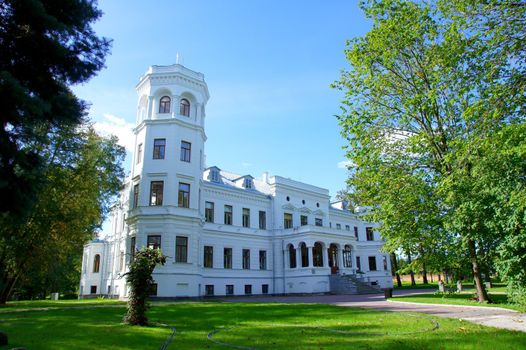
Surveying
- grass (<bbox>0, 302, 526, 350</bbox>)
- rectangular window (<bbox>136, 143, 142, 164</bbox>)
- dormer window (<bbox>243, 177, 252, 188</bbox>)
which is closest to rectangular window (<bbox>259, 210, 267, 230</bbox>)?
dormer window (<bbox>243, 177, 252, 188</bbox>)

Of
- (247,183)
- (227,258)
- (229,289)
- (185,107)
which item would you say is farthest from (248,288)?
(185,107)

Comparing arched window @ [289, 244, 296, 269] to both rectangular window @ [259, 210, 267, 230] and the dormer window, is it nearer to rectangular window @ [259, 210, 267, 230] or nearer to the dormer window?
rectangular window @ [259, 210, 267, 230]

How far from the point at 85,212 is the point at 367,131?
18.2 metres

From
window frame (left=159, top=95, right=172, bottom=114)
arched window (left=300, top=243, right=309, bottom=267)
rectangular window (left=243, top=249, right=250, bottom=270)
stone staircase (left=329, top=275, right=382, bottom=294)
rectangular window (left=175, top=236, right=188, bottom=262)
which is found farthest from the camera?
arched window (left=300, top=243, right=309, bottom=267)

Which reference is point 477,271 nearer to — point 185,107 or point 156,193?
point 156,193

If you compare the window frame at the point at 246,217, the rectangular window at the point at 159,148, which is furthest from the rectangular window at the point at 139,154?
the window frame at the point at 246,217

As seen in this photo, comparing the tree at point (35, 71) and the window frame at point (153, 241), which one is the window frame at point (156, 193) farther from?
the tree at point (35, 71)

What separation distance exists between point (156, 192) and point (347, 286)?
18.1 meters

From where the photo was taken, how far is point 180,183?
2883cm

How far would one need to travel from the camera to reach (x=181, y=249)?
2762 centimetres

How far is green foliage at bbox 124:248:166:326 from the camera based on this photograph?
37.8 feet

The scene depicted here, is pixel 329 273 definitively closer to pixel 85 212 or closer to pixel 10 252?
pixel 85 212

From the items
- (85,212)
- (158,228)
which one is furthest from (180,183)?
(85,212)

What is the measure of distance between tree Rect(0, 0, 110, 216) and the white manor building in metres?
13.6
